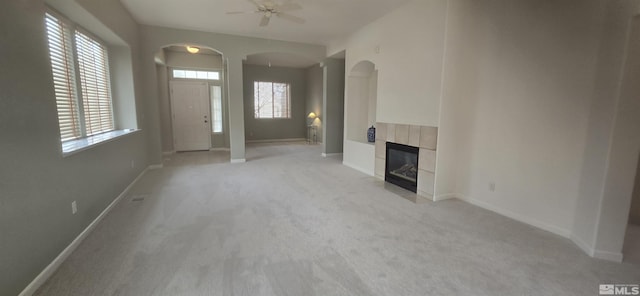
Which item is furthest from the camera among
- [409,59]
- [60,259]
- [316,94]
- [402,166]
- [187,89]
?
[316,94]

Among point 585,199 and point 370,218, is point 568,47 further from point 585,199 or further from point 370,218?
point 370,218

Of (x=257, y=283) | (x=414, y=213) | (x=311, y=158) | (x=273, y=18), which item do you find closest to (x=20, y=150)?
(x=257, y=283)

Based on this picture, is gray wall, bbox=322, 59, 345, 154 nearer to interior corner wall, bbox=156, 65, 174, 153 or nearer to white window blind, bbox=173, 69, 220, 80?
white window blind, bbox=173, 69, 220, 80

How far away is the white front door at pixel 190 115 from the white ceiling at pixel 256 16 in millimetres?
2485

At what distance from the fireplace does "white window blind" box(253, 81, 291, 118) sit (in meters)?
6.56

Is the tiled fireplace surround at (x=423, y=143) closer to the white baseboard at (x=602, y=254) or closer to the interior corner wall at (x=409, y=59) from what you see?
the interior corner wall at (x=409, y=59)

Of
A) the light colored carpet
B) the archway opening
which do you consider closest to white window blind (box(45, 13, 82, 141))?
the light colored carpet

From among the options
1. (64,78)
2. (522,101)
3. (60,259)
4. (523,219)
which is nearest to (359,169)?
(523,219)

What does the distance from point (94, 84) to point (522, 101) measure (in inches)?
218

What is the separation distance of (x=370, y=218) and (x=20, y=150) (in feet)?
9.91

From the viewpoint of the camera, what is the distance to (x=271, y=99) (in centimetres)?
1030

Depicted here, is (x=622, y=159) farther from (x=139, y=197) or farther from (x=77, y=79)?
(x=77, y=79)

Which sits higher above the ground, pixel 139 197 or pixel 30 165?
pixel 30 165

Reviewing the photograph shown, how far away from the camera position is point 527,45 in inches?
116
